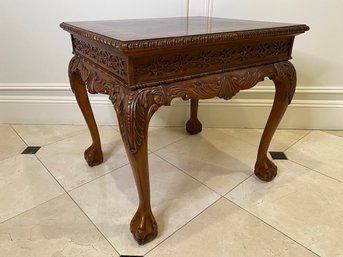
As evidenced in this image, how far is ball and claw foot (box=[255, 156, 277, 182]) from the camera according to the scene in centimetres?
112

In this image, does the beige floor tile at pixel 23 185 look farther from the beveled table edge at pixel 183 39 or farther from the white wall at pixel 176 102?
the beveled table edge at pixel 183 39

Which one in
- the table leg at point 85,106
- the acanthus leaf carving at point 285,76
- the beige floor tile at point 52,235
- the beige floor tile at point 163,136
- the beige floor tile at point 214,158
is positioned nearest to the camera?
the beige floor tile at point 52,235

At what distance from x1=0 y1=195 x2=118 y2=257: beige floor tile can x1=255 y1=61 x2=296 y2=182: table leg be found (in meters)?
0.70

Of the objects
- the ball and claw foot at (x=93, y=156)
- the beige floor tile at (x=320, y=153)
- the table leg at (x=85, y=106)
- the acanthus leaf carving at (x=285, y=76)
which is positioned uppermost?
the acanthus leaf carving at (x=285, y=76)

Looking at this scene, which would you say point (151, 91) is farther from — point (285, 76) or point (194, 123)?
point (194, 123)

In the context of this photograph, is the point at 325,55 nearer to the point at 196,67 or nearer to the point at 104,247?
the point at 196,67

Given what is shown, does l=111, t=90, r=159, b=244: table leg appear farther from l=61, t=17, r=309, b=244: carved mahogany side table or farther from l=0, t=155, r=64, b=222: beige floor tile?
l=0, t=155, r=64, b=222: beige floor tile

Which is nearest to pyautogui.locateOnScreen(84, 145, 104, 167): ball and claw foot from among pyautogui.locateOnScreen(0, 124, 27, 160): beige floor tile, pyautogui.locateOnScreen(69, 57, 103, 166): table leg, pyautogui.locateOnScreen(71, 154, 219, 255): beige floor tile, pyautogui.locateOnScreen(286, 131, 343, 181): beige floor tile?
pyautogui.locateOnScreen(69, 57, 103, 166): table leg

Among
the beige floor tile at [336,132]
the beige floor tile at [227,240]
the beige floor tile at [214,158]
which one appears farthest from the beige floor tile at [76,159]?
the beige floor tile at [336,132]

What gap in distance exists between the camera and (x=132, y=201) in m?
1.02

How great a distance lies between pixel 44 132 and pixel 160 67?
1.16 metres

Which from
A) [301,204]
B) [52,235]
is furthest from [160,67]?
[301,204]

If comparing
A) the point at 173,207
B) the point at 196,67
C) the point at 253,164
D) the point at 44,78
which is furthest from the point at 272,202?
the point at 44,78

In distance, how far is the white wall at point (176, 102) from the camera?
4.52 ft
